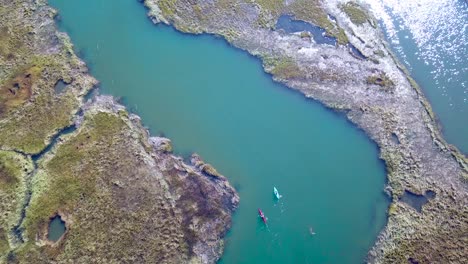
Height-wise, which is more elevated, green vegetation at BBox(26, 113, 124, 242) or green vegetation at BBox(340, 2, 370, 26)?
green vegetation at BBox(340, 2, 370, 26)

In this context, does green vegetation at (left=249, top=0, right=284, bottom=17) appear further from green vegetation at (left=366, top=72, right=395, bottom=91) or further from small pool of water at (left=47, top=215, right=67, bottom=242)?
small pool of water at (left=47, top=215, right=67, bottom=242)

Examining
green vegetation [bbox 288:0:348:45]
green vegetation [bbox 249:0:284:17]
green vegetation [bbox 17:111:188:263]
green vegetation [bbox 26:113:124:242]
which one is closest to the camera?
green vegetation [bbox 17:111:188:263]

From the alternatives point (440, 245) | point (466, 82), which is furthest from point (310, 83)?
point (440, 245)

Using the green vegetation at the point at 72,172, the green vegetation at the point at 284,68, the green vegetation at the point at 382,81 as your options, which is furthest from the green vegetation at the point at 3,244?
the green vegetation at the point at 382,81

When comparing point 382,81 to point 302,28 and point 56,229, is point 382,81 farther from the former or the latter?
point 56,229

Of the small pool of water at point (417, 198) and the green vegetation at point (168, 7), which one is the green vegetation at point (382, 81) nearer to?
the small pool of water at point (417, 198)

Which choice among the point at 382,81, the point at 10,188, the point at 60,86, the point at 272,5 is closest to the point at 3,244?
the point at 10,188

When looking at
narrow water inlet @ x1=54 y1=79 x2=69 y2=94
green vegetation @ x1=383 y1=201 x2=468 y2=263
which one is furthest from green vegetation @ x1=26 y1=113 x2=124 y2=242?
green vegetation @ x1=383 y1=201 x2=468 y2=263
